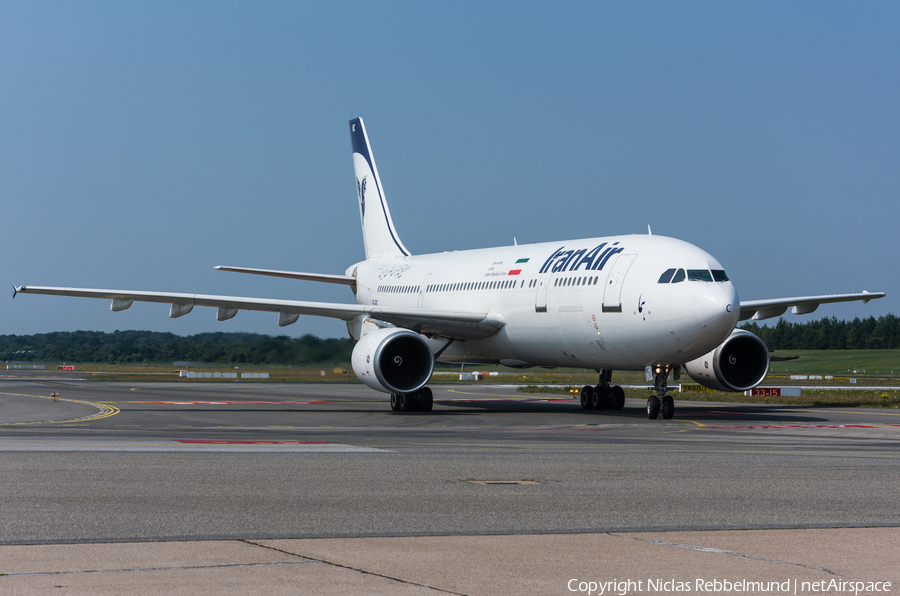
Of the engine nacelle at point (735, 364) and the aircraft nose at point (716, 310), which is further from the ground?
the aircraft nose at point (716, 310)

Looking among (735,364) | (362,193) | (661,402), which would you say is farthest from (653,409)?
(362,193)

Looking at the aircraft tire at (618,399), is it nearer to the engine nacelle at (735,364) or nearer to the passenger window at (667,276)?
the engine nacelle at (735,364)

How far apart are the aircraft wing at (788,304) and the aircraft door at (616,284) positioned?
5.67 m

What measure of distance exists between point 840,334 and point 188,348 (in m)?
107

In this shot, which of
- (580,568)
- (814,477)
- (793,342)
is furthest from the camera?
(793,342)

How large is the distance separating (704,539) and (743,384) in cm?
1882

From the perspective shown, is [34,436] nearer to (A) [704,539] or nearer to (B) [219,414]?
(B) [219,414]

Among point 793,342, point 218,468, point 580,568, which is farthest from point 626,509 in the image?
point 793,342

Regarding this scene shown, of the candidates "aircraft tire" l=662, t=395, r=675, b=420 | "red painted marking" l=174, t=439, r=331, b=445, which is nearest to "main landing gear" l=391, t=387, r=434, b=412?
"aircraft tire" l=662, t=395, r=675, b=420

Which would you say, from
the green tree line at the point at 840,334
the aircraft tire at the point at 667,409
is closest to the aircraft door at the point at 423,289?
the aircraft tire at the point at 667,409

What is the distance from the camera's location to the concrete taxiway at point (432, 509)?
20.4ft

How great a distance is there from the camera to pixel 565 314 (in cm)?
2420

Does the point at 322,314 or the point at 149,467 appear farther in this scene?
the point at 322,314

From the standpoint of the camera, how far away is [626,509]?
888cm
